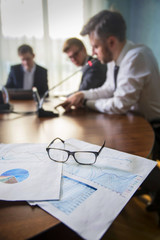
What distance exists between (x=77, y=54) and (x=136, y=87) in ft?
3.57

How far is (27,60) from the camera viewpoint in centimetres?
228

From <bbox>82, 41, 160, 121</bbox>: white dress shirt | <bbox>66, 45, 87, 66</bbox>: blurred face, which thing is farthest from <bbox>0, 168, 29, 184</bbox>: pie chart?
<bbox>66, 45, 87, 66</bbox>: blurred face

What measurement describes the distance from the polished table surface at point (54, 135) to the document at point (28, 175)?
0.02 meters

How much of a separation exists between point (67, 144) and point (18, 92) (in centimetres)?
114

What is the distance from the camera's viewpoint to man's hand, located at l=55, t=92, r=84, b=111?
1.06m

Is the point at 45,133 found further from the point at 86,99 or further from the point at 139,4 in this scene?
the point at 139,4

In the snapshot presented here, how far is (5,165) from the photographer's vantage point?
414mm

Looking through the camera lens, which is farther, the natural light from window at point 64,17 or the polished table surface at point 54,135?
the natural light from window at point 64,17

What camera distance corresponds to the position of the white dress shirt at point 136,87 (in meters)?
0.92

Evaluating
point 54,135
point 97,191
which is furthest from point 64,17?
point 97,191

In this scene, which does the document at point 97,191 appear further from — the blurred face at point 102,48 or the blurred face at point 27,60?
the blurred face at point 27,60

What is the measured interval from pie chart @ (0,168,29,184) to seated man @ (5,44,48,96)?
191 cm

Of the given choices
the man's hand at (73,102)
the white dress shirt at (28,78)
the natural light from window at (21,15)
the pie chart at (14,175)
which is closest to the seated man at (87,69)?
the man's hand at (73,102)

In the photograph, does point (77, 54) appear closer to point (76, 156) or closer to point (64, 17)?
point (64, 17)
